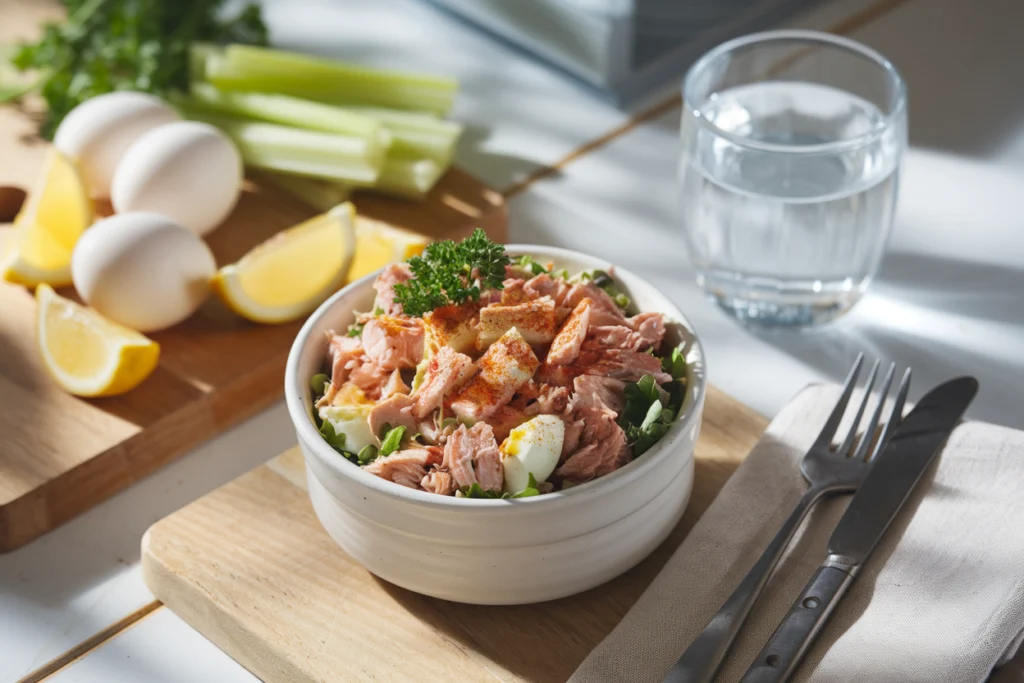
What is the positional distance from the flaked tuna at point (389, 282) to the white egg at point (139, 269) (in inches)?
16.3

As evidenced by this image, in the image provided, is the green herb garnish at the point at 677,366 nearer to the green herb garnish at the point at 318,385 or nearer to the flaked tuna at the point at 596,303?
the flaked tuna at the point at 596,303

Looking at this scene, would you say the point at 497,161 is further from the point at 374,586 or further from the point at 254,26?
the point at 374,586

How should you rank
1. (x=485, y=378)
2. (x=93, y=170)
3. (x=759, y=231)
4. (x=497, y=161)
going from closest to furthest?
(x=485, y=378)
(x=759, y=231)
(x=93, y=170)
(x=497, y=161)

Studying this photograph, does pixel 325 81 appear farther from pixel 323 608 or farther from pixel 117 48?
pixel 323 608

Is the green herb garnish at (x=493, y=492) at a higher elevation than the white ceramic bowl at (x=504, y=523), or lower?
higher

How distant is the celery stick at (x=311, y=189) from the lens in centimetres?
187

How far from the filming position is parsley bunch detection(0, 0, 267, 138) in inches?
77.8

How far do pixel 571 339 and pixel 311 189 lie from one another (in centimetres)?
85

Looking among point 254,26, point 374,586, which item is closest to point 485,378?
point 374,586

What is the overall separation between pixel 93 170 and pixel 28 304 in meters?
0.25

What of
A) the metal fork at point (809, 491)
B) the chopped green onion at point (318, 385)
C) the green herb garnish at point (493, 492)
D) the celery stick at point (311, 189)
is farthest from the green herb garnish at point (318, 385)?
the celery stick at point (311, 189)

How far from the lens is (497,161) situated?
2.03 metres

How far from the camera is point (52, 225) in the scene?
1.73 metres

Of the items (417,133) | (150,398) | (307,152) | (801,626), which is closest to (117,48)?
(307,152)
